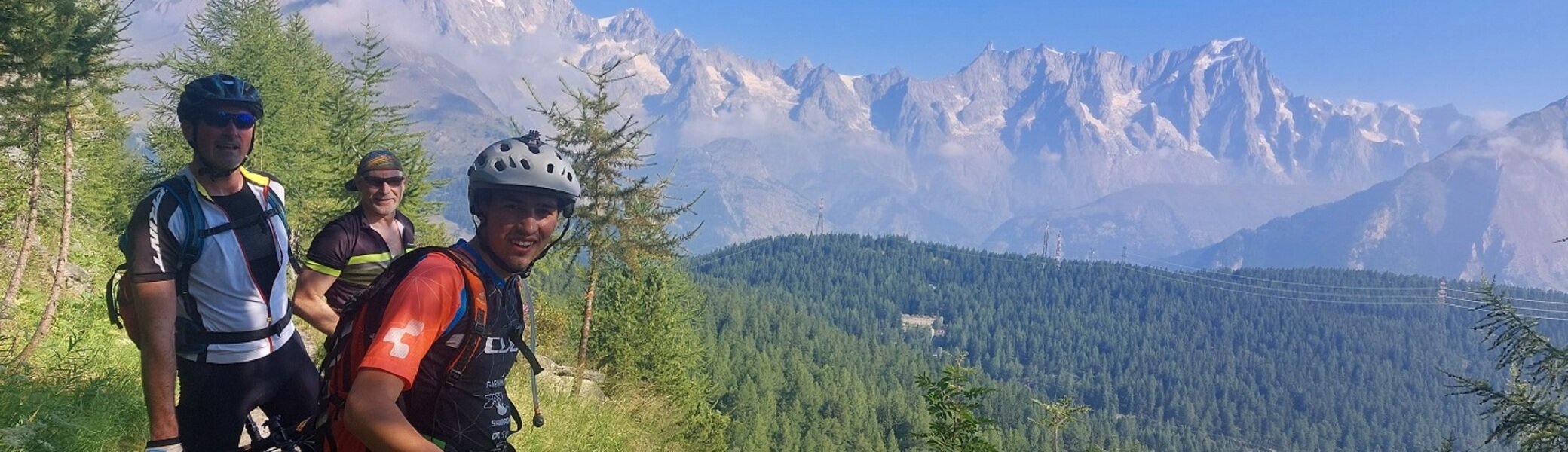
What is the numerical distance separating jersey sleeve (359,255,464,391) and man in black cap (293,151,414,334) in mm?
2069

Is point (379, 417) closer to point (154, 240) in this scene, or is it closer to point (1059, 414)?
point (154, 240)

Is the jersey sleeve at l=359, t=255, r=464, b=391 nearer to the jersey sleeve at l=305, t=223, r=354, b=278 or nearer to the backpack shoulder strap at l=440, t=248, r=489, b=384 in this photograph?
the backpack shoulder strap at l=440, t=248, r=489, b=384

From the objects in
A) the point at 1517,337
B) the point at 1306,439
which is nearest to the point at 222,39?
the point at 1517,337

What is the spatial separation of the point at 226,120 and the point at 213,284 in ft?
2.46

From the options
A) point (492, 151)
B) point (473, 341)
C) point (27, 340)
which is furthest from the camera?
point (27, 340)

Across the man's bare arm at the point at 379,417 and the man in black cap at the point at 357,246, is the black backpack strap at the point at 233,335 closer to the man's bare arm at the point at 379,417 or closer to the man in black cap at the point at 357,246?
the man in black cap at the point at 357,246

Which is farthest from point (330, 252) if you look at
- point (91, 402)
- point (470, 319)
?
point (91, 402)

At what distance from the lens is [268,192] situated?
12.4ft

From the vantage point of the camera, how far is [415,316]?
2.45m

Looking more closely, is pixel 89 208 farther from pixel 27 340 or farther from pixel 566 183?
pixel 566 183

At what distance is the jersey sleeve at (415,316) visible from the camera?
2.37 meters

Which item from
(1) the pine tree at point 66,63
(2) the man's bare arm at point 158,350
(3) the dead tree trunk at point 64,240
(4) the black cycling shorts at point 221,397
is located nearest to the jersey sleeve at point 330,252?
(4) the black cycling shorts at point 221,397

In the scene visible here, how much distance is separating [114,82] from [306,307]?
10.3 metres

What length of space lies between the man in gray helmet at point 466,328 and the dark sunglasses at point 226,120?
1.43 meters
